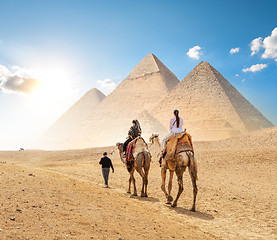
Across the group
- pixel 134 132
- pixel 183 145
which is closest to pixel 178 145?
pixel 183 145

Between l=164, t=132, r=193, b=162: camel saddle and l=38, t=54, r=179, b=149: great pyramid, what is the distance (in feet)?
262

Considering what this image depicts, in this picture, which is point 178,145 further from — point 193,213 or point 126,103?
point 126,103

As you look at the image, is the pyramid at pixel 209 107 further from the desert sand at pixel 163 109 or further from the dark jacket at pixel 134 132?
the dark jacket at pixel 134 132

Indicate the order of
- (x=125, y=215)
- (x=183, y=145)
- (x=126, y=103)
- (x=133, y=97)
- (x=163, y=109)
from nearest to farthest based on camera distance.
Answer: (x=125, y=215)
(x=183, y=145)
(x=163, y=109)
(x=126, y=103)
(x=133, y=97)

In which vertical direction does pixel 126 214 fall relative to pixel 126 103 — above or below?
below

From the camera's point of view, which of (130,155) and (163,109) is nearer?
(130,155)

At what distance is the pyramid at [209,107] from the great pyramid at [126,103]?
1170 centimetres

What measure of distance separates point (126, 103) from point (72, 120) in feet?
144

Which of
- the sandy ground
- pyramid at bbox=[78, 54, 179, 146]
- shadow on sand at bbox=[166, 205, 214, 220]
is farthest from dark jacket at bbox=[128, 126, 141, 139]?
pyramid at bbox=[78, 54, 179, 146]

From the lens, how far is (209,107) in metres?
77.4

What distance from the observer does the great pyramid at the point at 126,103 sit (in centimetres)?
9678

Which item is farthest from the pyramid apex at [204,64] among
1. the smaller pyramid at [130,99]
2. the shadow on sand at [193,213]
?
the shadow on sand at [193,213]

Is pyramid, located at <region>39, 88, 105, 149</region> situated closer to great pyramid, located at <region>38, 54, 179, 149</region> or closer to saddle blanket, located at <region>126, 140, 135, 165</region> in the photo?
great pyramid, located at <region>38, 54, 179, 149</region>

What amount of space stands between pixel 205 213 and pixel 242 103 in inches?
3499
